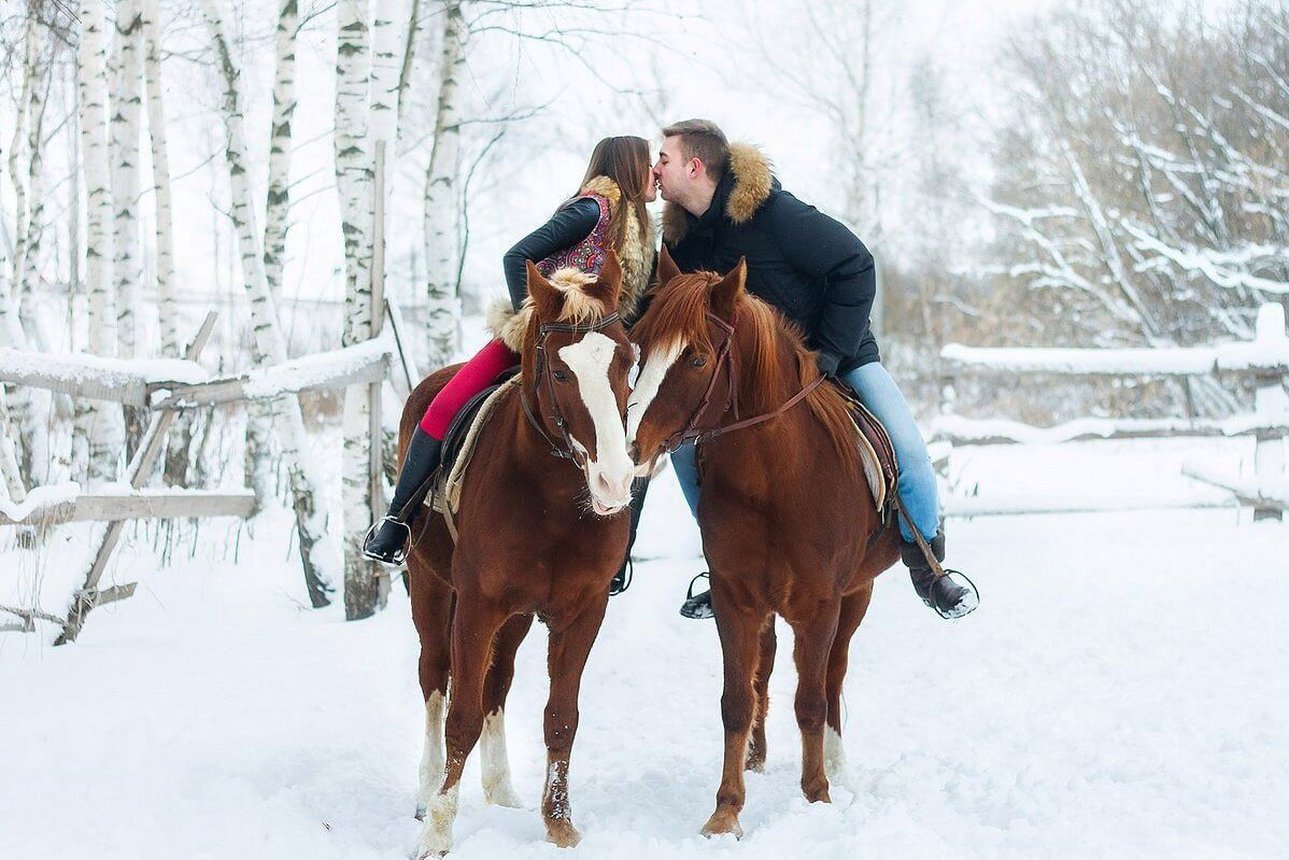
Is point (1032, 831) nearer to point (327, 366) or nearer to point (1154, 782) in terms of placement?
point (1154, 782)

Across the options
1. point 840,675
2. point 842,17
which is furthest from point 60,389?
point 842,17

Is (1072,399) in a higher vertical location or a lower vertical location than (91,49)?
lower

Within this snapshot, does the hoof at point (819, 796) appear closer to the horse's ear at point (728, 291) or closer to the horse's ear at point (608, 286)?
the horse's ear at point (728, 291)

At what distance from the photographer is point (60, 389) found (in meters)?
5.65

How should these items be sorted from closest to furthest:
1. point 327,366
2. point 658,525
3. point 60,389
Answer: point 60,389 → point 327,366 → point 658,525

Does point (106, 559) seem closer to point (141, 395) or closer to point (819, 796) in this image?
point (141, 395)

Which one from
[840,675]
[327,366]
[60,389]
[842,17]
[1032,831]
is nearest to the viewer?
[1032,831]

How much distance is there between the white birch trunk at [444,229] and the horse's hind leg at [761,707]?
4.12 metres

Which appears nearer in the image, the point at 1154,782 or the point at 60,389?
the point at 1154,782

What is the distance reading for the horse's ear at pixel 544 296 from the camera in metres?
3.41

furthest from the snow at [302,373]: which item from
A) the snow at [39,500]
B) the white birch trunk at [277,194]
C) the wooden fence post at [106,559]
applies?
the white birch trunk at [277,194]

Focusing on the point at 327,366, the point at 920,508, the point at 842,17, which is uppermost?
the point at 842,17

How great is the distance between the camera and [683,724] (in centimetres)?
553

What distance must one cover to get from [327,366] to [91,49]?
13.3ft
